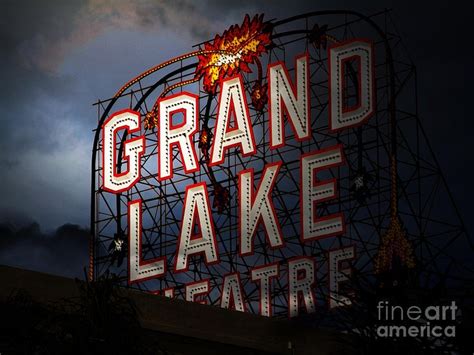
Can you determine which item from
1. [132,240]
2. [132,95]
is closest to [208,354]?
[132,240]

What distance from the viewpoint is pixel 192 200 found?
1651 inches

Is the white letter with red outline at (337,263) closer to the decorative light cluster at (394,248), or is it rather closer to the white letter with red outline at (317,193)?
the white letter with red outline at (317,193)

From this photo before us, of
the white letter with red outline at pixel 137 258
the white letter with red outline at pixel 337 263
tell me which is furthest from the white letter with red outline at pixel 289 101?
the white letter with red outline at pixel 137 258

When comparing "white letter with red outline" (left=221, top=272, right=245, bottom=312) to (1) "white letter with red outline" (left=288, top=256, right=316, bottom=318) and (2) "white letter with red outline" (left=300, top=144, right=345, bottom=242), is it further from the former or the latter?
(2) "white letter with red outline" (left=300, top=144, right=345, bottom=242)

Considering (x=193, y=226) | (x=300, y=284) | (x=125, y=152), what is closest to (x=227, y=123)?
(x=193, y=226)

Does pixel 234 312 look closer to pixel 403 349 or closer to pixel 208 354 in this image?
pixel 208 354

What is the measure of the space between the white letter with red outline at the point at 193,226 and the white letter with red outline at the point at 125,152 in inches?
117

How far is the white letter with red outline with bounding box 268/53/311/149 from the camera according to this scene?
3941 cm

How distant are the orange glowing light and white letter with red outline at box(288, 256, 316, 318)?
7.23 m

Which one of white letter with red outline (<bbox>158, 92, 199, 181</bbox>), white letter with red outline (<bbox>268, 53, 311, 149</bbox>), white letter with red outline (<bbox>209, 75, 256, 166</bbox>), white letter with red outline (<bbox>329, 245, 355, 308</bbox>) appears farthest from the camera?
white letter with red outline (<bbox>158, 92, 199, 181</bbox>)

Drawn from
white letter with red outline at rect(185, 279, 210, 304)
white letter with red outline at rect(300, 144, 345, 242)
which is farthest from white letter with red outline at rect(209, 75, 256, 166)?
white letter with red outline at rect(185, 279, 210, 304)

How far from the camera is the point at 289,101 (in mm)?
39844

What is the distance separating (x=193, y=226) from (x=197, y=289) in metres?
2.09

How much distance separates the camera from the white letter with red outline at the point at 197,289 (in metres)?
41.2
